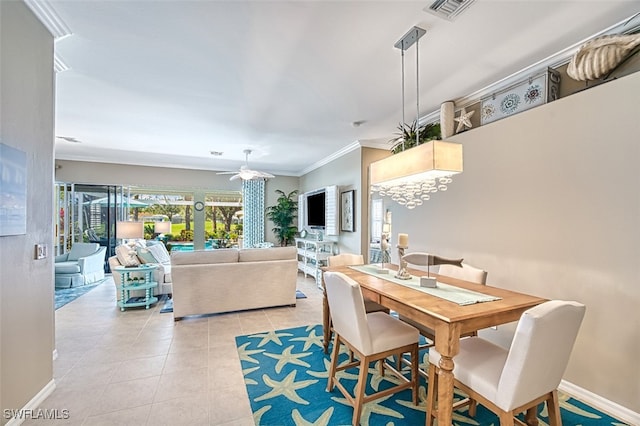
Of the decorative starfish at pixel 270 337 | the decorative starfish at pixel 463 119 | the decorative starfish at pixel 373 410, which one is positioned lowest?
the decorative starfish at pixel 373 410

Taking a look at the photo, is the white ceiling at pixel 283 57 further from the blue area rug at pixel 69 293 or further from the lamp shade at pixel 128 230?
the blue area rug at pixel 69 293

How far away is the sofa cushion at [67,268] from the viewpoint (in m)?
4.95

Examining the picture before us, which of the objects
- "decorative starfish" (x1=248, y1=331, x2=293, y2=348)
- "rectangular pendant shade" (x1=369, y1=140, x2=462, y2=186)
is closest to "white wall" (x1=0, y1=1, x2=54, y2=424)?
"decorative starfish" (x1=248, y1=331, x2=293, y2=348)

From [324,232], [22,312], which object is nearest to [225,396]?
[22,312]

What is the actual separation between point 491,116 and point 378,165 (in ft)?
4.54

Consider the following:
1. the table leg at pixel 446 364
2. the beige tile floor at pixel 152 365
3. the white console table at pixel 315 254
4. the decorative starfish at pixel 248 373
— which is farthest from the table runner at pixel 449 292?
the white console table at pixel 315 254

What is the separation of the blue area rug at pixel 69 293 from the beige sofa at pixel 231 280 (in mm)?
2185

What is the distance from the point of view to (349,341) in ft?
6.57

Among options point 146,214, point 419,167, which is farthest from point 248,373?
point 146,214

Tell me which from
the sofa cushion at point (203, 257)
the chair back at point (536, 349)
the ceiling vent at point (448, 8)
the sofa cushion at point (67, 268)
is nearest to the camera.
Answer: the chair back at point (536, 349)

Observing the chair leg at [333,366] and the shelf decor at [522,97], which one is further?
the shelf decor at [522,97]

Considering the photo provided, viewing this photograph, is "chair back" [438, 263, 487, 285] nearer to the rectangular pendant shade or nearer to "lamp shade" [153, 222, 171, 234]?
the rectangular pendant shade

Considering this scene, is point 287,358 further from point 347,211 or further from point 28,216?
point 347,211

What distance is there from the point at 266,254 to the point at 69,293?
370cm
